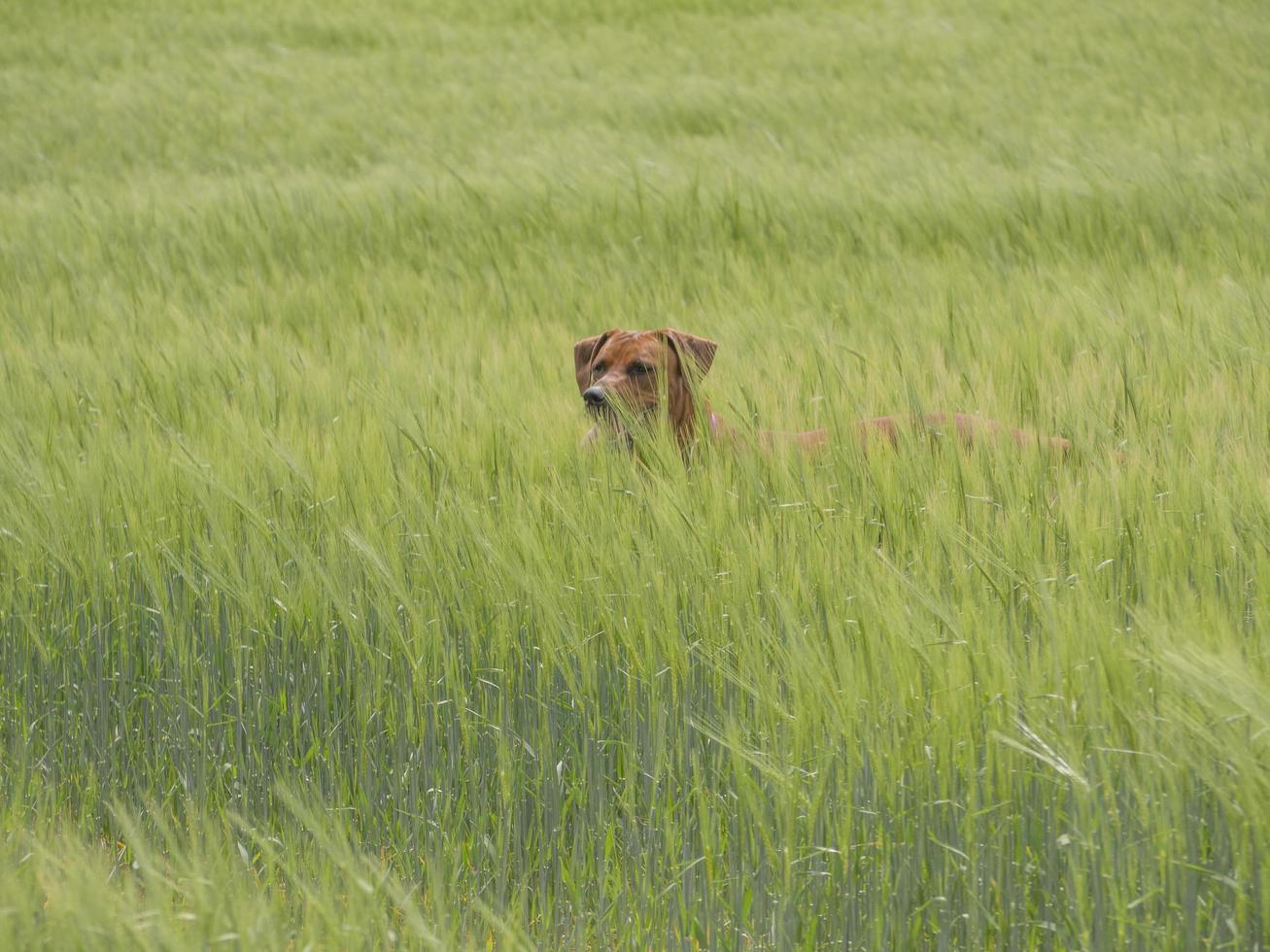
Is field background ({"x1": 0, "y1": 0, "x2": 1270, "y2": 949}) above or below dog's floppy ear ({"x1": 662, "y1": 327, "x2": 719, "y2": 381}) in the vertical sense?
below

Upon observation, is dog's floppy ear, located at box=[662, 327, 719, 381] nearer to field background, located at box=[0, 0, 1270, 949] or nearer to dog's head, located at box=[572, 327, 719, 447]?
dog's head, located at box=[572, 327, 719, 447]

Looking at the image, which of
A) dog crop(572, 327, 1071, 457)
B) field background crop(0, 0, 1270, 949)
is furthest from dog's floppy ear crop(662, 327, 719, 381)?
field background crop(0, 0, 1270, 949)

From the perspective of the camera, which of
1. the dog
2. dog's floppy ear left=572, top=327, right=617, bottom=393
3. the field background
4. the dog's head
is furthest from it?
dog's floppy ear left=572, top=327, right=617, bottom=393

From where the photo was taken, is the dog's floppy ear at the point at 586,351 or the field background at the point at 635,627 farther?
the dog's floppy ear at the point at 586,351

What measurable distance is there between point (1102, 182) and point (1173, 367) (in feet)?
12.1

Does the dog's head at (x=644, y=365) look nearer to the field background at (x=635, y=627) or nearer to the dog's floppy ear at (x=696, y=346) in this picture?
the dog's floppy ear at (x=696, y=346)

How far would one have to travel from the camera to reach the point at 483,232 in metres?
6.65

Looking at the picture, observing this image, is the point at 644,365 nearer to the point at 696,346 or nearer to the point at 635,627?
the point at 696,346

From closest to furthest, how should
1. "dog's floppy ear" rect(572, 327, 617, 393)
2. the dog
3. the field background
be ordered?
the field background
the dog
"dog's floppy ear" rect(572, 327, 617, 393)

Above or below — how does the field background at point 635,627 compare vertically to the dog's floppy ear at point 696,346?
below

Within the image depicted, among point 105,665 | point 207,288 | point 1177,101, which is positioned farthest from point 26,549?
point 1177,101

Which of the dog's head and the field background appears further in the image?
the dog's head

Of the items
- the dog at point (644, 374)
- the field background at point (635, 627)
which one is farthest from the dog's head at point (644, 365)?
the field background at point (635, 627)

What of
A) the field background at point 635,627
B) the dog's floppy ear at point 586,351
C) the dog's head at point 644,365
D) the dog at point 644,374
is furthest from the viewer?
the dog's floppy ear at point 586,351
